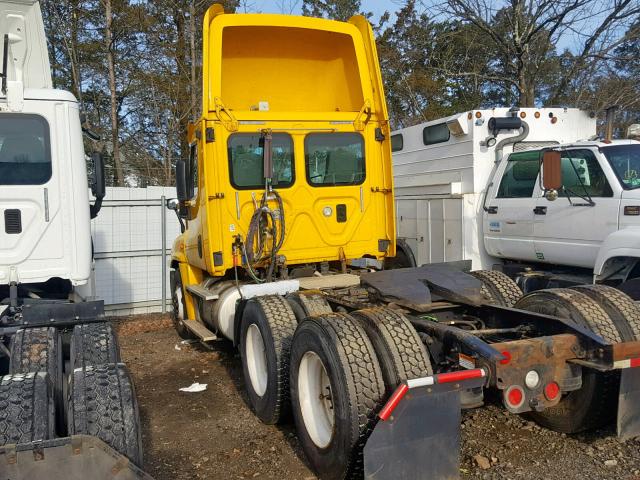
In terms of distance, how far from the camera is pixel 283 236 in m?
A: 6.38

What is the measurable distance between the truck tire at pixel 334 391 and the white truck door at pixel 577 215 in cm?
362

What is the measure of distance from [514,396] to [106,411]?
2.25m

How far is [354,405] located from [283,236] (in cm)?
306

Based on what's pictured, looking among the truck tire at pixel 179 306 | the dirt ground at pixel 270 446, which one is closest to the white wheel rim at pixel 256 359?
the dirt ground at pixel 270 446

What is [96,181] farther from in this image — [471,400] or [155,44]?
[155,44]

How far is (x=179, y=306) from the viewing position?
857cm

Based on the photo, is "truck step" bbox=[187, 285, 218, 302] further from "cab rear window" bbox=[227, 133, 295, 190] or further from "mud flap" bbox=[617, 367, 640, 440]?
"mud flap" bbox=[617, 367, 640, 440]

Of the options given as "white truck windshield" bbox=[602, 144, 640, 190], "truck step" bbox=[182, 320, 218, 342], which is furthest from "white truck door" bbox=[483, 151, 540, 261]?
"truck step" bbox=[182, 320, 218, 342]

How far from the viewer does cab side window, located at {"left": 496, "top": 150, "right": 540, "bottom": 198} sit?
23.7 feet

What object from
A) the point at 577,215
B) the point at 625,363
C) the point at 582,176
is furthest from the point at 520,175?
the point at 625,363

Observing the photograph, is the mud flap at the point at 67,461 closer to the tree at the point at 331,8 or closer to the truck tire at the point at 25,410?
the truck tire at the point at 25,410

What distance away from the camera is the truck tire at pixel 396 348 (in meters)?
3.66

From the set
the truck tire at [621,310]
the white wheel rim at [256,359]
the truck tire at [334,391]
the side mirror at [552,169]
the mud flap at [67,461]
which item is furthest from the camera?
the side mirror at [552,169]

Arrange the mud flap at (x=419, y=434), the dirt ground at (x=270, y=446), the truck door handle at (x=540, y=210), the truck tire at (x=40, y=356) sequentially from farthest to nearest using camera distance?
the truck door handle at (x=540, y=210)
the dirt ground at (x=270, y=446)
the mud flap at (x=419, y=434)
the truck tire at (x=40, y=356)
